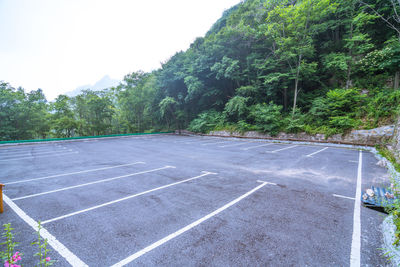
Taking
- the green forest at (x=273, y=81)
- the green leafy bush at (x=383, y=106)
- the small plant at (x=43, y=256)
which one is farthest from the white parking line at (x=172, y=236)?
the green leafy bush at (x=383, y=106)

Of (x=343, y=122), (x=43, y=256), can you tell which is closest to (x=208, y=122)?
(x=343, y=122)

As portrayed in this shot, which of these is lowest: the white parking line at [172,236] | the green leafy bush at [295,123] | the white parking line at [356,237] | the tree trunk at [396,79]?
the white parking line at [172,236]

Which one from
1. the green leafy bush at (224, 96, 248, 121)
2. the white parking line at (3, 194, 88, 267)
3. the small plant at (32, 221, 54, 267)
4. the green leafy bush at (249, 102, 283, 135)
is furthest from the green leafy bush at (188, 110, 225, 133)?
the small plant at (32, 221, 54, 267)

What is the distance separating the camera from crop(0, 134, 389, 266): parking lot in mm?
2070

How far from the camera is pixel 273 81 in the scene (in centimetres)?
1598

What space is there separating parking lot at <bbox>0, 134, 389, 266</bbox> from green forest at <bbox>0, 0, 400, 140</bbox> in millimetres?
9410

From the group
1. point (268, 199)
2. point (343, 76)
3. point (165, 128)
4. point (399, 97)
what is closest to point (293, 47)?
point (343, 76)

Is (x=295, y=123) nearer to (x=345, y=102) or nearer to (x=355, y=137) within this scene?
(x=345, y=102)

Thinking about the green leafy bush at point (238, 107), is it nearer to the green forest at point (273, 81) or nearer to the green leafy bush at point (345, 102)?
the green forest at point (273, 81)

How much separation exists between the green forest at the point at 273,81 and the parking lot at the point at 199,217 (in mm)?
9410

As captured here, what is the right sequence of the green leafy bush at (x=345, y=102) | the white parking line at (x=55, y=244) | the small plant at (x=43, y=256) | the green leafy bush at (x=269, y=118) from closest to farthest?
the small plant at (x=43, y=256), the white parking line at (x=55, y=244), the green leafy bush at (x=345, y=102), the green leafy bush at (x=269, y=118)

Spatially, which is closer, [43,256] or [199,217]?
[43,256]

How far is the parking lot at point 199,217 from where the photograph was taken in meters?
2.07

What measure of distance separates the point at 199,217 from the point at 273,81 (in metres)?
16.4
